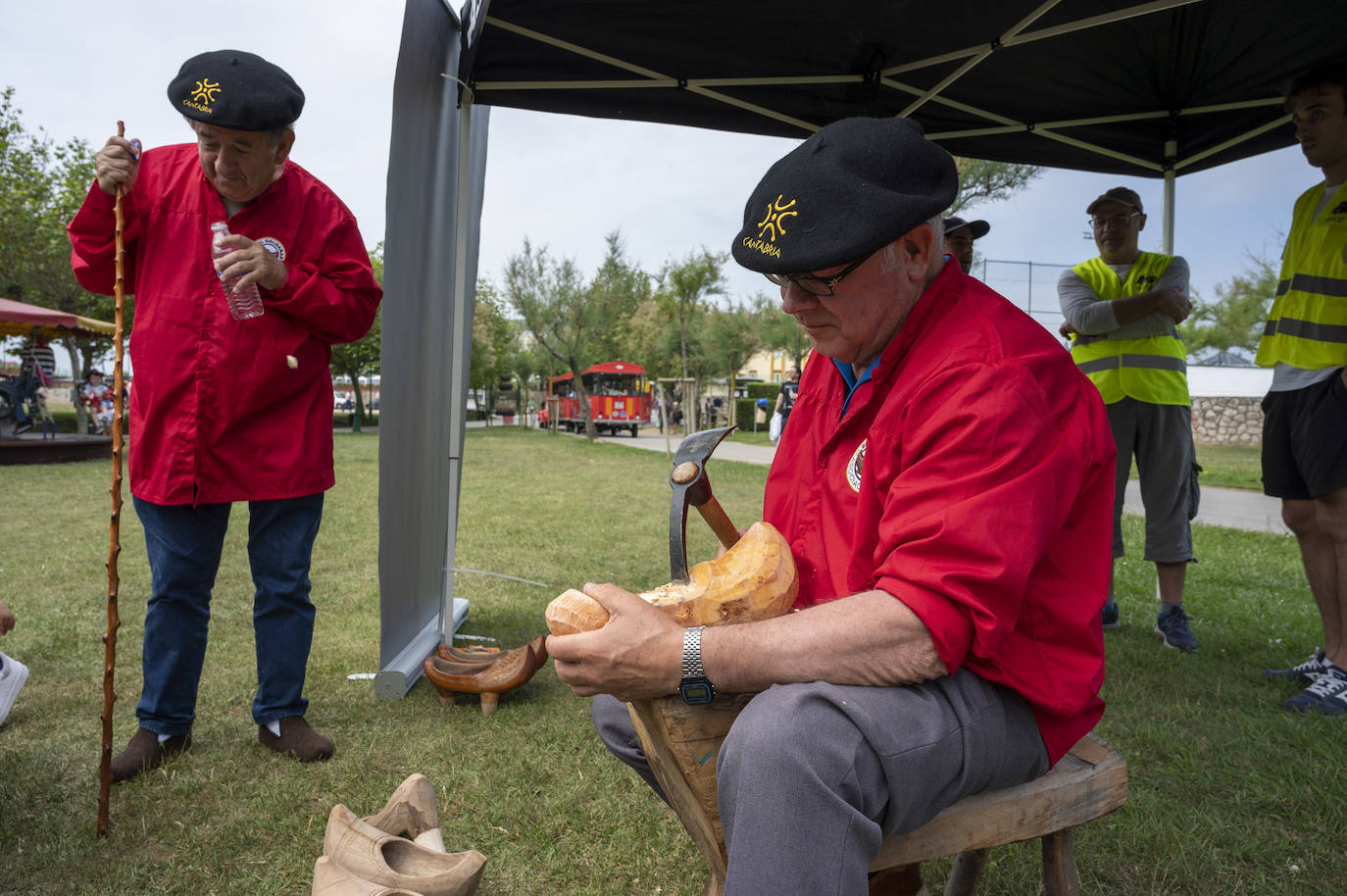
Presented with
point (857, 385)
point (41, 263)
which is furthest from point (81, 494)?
point (41, 263)

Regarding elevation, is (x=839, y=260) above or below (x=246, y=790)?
above

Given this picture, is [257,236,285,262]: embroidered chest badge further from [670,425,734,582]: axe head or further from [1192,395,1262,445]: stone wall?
[1192,395,1262,445]: stone wall

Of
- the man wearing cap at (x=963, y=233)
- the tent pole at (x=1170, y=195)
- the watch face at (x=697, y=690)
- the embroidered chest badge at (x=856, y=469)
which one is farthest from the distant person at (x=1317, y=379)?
the watch face at (x=697, y=690)

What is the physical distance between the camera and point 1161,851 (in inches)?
87.6

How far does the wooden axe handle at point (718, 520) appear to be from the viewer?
1.67 m

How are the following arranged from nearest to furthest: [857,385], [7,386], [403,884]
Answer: [857,385], [403,884], [7,386]

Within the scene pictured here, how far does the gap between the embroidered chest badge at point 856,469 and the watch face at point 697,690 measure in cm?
46

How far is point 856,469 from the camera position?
4.89 ft

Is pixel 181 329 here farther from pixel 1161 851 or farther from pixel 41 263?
pixel 41 263

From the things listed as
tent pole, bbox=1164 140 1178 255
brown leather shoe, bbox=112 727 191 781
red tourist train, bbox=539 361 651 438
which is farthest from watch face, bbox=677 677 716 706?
red tourist train, bbox=539 361 651 438

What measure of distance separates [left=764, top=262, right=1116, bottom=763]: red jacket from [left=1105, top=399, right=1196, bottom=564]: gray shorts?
10.2 feet

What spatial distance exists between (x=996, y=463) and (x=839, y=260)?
387mm

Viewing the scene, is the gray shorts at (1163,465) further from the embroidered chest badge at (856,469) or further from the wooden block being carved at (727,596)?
the wooden block being carved at (727,596)

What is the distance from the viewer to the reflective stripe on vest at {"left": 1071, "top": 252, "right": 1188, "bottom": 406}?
4.05 meters
